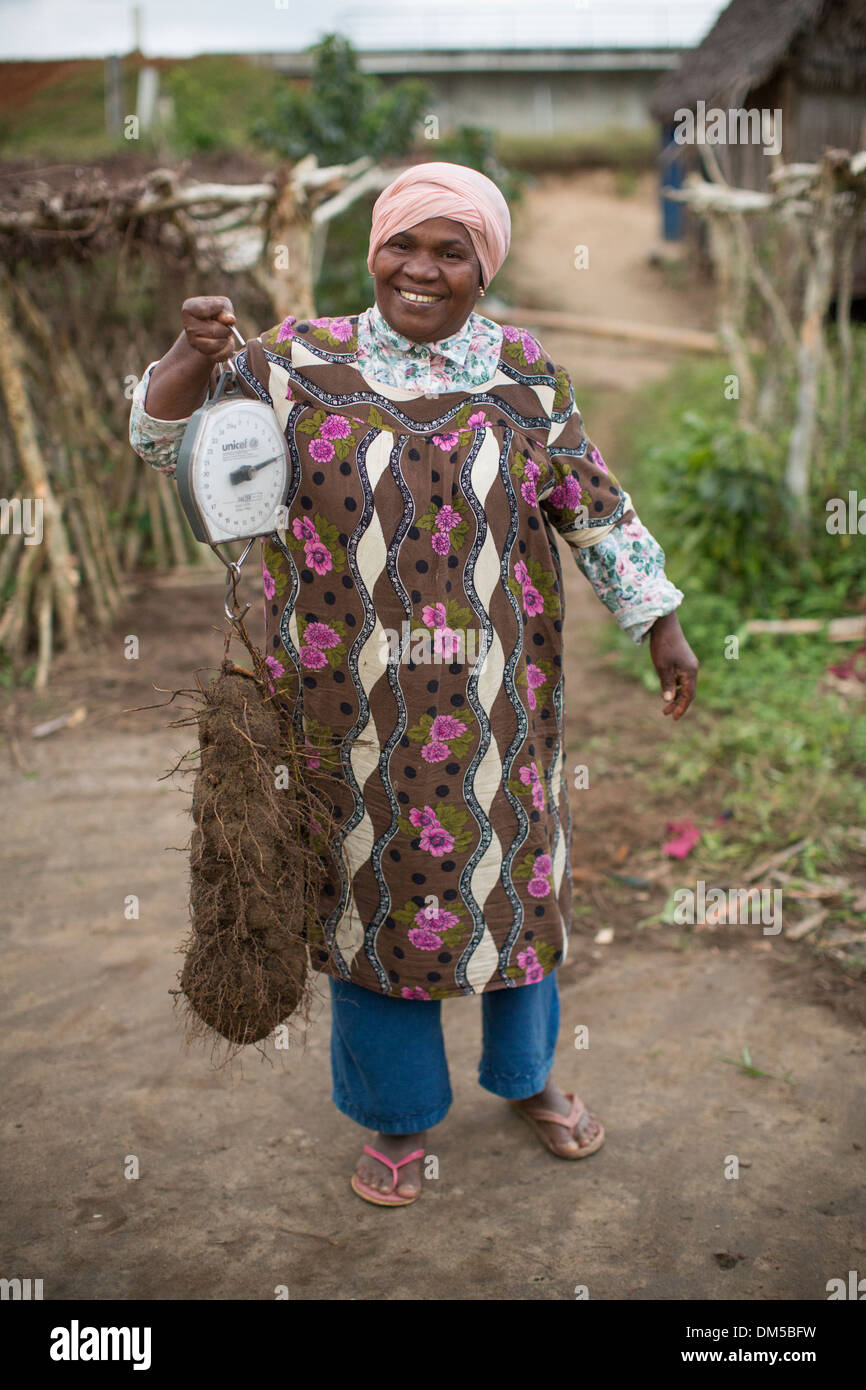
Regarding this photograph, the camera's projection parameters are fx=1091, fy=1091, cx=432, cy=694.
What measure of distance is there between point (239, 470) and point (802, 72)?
37.0 feet

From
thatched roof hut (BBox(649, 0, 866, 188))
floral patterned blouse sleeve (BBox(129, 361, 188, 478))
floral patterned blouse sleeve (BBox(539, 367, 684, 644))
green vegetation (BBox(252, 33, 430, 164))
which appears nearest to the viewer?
floral patterned blouse sleeve (BBox(129, 361, 188, 478))

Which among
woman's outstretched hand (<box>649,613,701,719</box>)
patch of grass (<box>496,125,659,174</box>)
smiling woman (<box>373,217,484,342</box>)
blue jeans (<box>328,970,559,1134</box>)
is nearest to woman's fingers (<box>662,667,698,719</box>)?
woman's outstretched hand (<box>649,613,701,719</box>)

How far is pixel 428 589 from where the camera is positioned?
187 cm

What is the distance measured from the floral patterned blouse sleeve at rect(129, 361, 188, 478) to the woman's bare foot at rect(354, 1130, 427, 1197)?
55.5 inches

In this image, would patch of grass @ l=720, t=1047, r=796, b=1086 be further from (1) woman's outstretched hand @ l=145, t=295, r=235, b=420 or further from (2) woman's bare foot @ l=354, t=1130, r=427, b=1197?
(1) woman's outstretched hand @ l=145, t=295, r=235, b=420

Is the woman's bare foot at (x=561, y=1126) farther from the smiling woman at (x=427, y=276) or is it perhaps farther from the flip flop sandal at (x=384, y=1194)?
the smiling woman at (x=427, y=276)

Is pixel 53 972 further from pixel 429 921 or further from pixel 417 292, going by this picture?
pixel 417 292

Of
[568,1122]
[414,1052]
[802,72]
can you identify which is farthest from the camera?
[802,72]

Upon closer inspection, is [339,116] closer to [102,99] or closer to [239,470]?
[102,99]

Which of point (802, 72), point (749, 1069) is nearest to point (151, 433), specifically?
point (749, 1069)

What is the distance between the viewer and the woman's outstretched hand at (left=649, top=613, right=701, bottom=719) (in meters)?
2.02

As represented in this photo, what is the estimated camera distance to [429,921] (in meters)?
1.99

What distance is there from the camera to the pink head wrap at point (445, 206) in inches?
68.2
